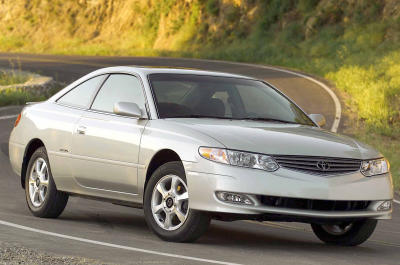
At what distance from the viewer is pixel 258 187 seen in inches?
321

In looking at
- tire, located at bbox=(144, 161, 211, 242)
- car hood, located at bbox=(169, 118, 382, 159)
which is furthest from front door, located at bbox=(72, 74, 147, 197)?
car hood, located at bbox=(169, 118, 382, 159)

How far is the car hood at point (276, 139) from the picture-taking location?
8.30m

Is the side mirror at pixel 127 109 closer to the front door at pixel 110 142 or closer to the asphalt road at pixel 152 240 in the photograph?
the front door at pixel 110 142

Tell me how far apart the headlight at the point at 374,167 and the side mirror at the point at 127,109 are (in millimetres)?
2086

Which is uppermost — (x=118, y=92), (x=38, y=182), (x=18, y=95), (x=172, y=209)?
(x=118, y=92)

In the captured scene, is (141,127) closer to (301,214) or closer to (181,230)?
(181,230)

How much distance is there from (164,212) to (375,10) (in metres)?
35.4

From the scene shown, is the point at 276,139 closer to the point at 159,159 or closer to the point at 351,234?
the point at 159,159

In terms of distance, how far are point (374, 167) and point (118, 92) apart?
2686mm

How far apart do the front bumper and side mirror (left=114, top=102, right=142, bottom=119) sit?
95cm

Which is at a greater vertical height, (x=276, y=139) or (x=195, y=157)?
(x=276, y=139)

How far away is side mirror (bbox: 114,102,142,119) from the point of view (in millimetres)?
9078

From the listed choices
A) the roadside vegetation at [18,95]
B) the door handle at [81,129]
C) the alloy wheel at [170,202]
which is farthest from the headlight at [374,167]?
the roadside vegetation at [18,95]

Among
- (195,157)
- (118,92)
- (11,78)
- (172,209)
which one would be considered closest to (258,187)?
(195,157)
